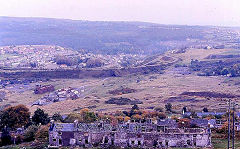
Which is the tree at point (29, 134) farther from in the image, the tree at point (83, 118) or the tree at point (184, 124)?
the tree at point (184, 124)

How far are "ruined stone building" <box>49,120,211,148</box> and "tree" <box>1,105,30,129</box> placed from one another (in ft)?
29.0

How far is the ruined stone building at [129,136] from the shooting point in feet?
104

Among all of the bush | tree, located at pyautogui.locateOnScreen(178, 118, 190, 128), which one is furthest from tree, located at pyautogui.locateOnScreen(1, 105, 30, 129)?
tree, located at pyautogui.locateOnScreen(178, 118, 190, 128)

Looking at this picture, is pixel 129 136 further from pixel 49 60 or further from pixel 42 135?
pixel 49 60

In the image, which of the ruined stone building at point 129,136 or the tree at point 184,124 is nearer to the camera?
the ruined stone building at point 129,136

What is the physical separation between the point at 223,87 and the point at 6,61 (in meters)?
69.2

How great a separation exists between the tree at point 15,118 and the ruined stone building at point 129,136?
29.0 feet

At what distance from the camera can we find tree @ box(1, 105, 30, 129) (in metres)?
40.6

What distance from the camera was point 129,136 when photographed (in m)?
32.3

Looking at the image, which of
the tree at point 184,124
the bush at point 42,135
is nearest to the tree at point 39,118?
the bush at point 42,135

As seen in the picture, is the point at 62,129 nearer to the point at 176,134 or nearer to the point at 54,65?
the point at 176,134

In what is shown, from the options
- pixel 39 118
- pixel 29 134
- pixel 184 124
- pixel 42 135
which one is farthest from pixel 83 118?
pixel 184 124

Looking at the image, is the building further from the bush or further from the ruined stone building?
the ruined stone building

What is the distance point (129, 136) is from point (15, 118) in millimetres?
14074
